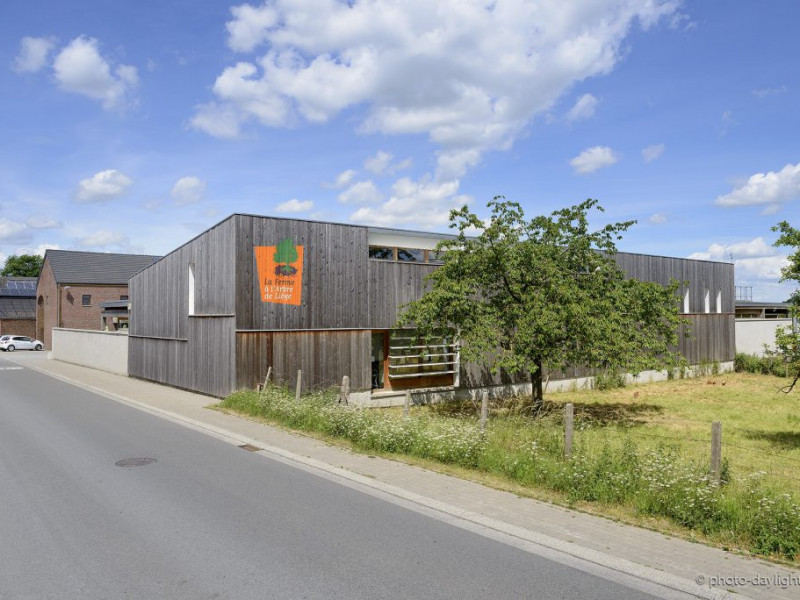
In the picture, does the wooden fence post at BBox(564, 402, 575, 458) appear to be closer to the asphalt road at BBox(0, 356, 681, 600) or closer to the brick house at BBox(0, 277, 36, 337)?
the asphalt road at BBox(0, 356, 681, 600)

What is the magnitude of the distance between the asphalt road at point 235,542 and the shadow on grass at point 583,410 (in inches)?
372

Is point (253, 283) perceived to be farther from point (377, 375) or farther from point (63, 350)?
point (63, 350)

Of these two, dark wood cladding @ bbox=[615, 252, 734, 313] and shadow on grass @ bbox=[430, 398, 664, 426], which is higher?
dark wood cladding @ bbox=[615, 252, 734, 313]

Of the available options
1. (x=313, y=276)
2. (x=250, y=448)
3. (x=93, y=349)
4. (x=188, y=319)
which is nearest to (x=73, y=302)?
(x=93, y=349)

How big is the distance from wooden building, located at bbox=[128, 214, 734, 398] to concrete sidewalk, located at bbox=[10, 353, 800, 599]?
5.97m

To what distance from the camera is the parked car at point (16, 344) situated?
5341cm

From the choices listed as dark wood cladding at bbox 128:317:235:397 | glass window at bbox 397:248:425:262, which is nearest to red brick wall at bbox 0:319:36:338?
dark wood cladding at bbox 128:317:235:397

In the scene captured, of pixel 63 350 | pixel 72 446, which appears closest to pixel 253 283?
pixel 72 446

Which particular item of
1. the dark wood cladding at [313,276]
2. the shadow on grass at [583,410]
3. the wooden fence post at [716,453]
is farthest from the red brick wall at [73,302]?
the wooden fence post at [716,453]

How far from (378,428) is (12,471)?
19.5 ft

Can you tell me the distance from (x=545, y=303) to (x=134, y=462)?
1031 cm

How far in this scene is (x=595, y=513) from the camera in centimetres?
745

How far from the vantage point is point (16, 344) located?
54188 millimetres

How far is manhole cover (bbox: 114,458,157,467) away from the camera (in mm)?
9742
